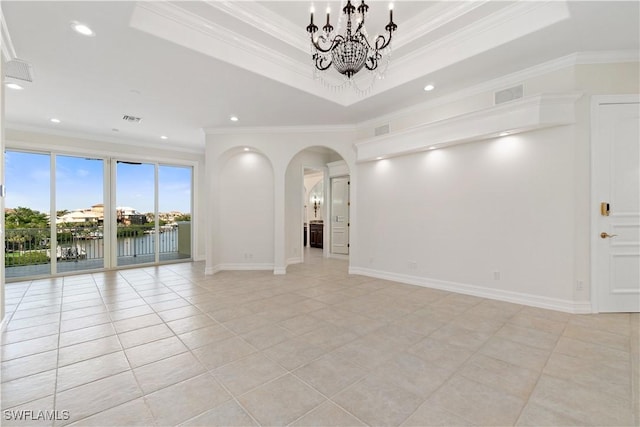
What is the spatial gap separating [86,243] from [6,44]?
4916 millimetres

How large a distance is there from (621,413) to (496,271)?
Answer: 7.76ft

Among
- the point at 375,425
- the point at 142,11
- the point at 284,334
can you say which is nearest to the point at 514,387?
the point at 375,425

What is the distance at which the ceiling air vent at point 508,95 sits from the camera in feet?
12.1

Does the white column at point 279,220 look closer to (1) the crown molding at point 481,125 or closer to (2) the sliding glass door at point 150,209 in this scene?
(1) the crown molding at point 481,125

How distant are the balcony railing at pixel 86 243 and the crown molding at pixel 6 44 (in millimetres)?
4323

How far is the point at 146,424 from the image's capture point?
65.4 inches

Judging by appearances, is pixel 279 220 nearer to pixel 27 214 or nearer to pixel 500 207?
pixel 500 207

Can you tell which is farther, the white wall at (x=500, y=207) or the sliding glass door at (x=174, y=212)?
the sliding glass door at (x=174, y=212)

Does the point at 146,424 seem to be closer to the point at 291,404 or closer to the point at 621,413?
the point at 291,404

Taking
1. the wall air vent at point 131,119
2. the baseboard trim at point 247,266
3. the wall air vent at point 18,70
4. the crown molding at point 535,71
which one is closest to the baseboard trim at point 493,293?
the baseboard trim at point 247,266

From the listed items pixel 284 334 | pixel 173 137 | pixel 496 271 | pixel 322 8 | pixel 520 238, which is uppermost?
pixel 322 8

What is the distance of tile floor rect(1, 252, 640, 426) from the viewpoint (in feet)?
5.80

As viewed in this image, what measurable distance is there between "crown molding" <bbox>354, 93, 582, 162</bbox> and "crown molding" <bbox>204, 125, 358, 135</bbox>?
682 millimetres

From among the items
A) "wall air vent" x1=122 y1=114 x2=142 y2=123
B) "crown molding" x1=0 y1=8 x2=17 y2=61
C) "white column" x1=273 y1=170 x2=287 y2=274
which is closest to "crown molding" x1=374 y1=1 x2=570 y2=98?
"white column" x1=273 y1=170 x2=287 y2=274
